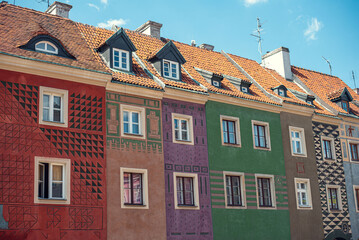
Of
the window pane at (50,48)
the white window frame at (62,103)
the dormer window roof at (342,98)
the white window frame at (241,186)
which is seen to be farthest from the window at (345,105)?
the window pane at (50,48)

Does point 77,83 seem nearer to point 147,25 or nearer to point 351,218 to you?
point 147,25

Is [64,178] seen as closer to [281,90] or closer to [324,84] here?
[281,90]

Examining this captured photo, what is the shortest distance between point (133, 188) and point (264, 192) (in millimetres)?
8843

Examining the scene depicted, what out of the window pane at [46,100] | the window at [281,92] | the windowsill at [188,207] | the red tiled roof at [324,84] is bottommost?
the windowsill at [188,207]

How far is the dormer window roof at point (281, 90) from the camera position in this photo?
110 ft

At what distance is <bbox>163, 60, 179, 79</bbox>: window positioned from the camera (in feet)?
93.6

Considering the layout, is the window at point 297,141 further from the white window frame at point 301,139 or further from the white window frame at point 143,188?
the white window frame at point 143,188

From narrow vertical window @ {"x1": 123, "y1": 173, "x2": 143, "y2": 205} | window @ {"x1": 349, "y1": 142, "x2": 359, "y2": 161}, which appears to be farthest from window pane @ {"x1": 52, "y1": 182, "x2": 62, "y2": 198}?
window @ {"x1": 349, "y1": 142, "x2": 359, "y2": 161}

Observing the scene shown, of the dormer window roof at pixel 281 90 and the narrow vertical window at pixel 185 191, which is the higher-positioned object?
the dormer window roof at pixel 281 90

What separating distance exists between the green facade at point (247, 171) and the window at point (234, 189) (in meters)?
0.26

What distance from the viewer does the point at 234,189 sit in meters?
28.7

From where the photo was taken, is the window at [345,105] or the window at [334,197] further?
the window at [345,105]

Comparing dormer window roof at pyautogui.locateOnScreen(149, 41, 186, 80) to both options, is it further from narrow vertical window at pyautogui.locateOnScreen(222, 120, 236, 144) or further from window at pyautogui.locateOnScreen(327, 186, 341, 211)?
window at pyautogui.locateOnScreen(327, 186, 341, 211)

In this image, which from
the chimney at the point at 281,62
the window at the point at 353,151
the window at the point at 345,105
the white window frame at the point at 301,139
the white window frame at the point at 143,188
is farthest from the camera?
the chimney at the point at 281,62
